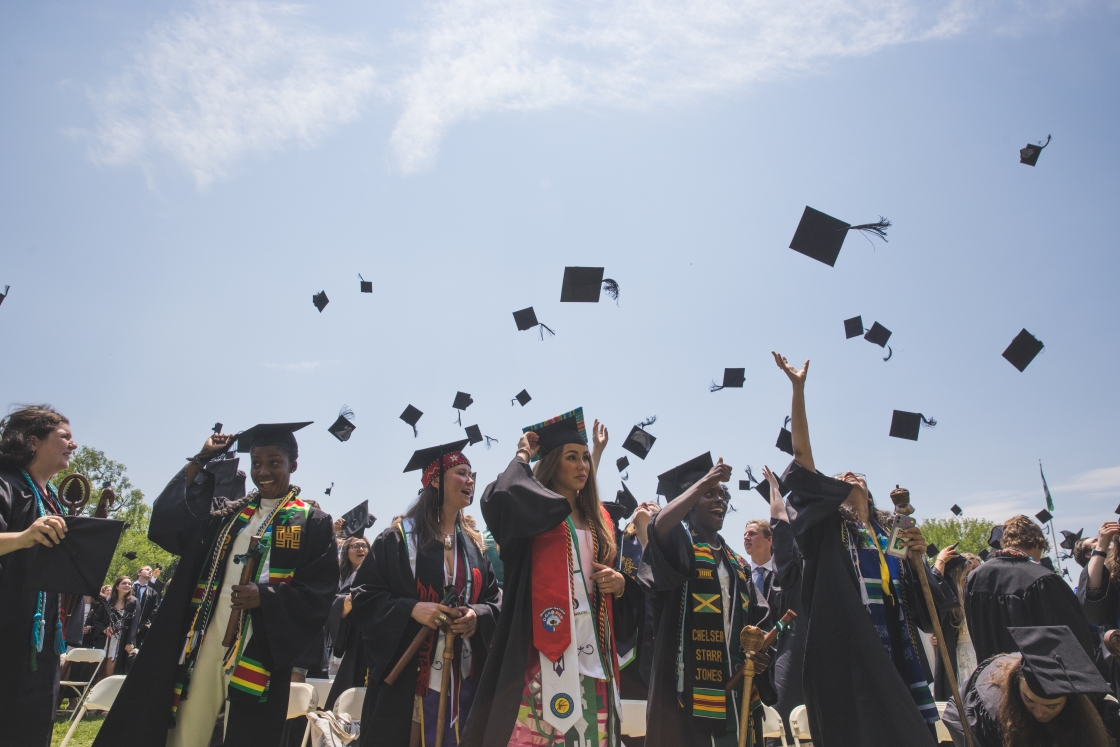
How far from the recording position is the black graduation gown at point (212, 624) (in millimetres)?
3656

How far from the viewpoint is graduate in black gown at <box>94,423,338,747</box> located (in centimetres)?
371

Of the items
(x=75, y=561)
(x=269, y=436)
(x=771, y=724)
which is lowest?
(x=771, y=724)

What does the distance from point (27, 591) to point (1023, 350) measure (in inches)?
315

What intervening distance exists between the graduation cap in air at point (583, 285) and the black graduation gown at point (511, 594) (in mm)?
2753

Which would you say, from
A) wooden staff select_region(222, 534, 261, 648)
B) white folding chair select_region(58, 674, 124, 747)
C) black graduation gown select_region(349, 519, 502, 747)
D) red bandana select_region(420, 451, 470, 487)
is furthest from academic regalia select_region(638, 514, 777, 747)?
white folding chair select_region(58, 674, 124, 747)

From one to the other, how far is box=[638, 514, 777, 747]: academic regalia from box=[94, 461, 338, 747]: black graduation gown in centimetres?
182

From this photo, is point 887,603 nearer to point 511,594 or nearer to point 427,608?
point 511,594

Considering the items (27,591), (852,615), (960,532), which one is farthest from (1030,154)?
(960,532)

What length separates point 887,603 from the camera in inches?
173

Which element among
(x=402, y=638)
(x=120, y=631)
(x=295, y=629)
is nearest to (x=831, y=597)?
(x=402, y=638)

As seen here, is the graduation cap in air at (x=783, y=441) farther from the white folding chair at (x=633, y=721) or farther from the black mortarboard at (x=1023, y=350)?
the white folding chair at (x=633, y=721)

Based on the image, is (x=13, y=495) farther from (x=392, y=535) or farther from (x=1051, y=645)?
(x=1051, y=645)

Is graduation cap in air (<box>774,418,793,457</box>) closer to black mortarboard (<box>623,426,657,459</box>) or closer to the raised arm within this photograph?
black mortarboard (<box>623,426,657,459</box>)

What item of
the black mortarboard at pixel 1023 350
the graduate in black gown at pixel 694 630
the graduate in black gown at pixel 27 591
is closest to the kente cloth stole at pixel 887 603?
the graduate in black gown at pixel 694 630
